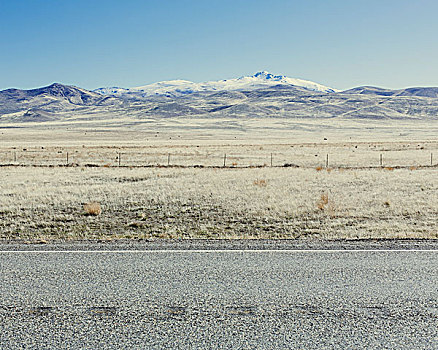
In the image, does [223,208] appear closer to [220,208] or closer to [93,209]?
[220,208]

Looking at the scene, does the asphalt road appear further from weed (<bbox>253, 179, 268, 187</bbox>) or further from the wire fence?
the wire fence

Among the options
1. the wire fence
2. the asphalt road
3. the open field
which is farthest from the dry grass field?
the wire fence

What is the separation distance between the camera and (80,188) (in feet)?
61.6

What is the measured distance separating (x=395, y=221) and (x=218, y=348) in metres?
9.19

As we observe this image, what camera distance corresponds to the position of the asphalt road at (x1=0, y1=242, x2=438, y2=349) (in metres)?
4.54

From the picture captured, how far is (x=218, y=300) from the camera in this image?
218 inches

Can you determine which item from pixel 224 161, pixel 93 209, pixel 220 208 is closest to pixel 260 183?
pixel 220 208

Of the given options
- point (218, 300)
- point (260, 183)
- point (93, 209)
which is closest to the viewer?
point (218, 300)

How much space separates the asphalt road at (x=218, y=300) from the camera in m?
4.54

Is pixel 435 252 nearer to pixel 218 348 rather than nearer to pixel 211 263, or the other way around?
pixel 211 263

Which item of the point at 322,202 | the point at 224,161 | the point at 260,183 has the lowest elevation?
the point at 322,202

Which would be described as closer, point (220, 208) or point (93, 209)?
point (93, 209)

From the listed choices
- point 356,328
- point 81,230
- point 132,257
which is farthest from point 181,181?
point 356,328

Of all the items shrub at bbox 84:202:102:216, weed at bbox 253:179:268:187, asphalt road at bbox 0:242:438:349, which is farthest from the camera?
weed at bbox 253:179:268:187
